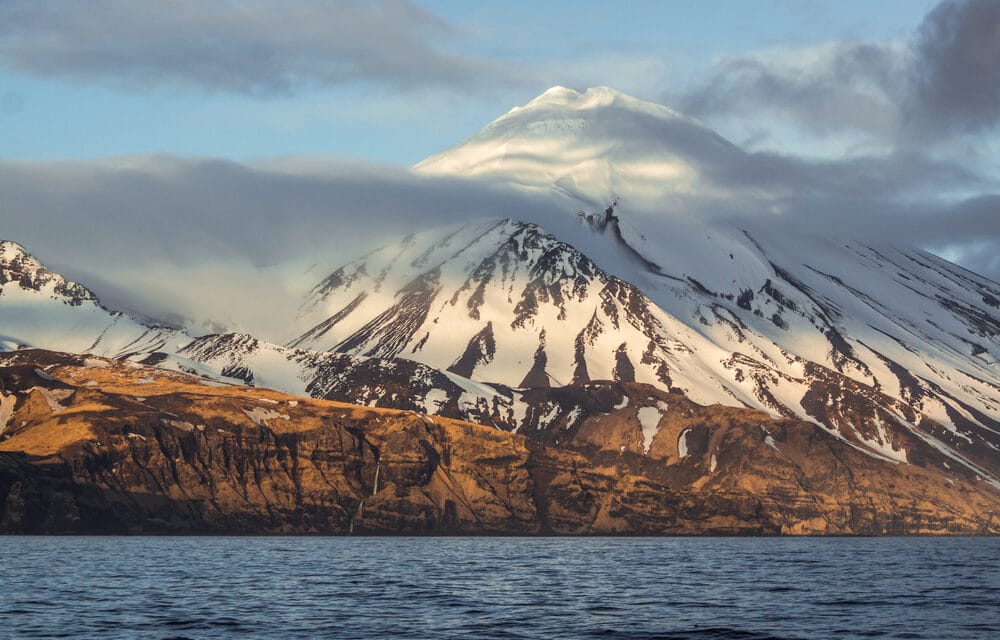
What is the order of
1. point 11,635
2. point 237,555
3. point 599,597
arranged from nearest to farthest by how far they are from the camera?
point 11,635
point 599,597
point 237,555

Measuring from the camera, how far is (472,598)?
402 feet

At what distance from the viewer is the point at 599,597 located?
410 ft

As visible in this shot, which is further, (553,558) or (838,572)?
(553,558)

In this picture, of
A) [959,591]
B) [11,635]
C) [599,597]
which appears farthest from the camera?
[959,591]

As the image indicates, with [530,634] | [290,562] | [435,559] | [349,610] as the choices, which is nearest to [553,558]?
[435,559]

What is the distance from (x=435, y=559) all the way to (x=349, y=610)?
76768 mm

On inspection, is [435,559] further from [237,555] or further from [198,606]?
[198,606]

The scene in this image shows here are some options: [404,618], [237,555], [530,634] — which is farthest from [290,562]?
[530,634]

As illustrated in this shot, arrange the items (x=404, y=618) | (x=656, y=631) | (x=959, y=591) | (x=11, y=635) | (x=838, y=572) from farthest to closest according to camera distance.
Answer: (x=838, y=572) → (x=959, y=591) → (x=404, y=618) → (x=656, y=631) → (x=11, y=635)

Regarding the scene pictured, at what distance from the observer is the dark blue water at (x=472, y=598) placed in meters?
97.9

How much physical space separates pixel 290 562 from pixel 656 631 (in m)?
80.5

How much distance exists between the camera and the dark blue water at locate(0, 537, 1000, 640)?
3853 inches

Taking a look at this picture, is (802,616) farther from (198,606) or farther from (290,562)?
(290,562)

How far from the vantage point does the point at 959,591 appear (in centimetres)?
13312
